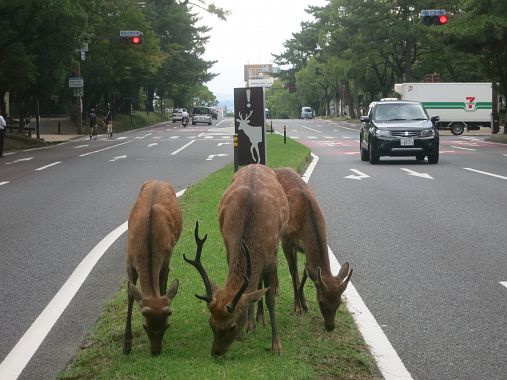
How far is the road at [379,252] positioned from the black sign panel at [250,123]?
1.56 metres

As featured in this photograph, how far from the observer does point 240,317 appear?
5.00 meters

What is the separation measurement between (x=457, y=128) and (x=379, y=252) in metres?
48.9

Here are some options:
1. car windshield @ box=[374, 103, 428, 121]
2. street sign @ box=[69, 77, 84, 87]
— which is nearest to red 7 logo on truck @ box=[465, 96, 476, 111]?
street sign @ box=[69, 77, 84, 87]

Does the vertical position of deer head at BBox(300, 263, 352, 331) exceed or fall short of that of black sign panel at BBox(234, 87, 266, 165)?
it falls short

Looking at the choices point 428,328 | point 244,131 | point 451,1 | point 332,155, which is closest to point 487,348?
point 428,328

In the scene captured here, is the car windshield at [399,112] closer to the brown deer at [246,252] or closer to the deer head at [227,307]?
the brown deer at [246,252]

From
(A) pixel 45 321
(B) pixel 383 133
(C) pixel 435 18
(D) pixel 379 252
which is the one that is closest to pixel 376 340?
(A) pixel 45 321

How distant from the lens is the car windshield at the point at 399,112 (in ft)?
86.4

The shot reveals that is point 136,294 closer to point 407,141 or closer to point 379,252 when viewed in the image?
point 379,252

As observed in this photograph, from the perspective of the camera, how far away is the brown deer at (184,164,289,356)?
195 inches

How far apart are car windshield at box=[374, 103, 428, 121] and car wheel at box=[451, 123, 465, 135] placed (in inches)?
1223

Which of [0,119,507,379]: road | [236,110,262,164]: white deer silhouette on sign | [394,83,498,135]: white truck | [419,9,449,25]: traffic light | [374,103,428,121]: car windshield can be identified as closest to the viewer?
[0,119,507,379]: road

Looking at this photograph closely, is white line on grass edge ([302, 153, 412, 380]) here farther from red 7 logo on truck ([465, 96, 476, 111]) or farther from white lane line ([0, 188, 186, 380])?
red 7 logo on truck ([465, 96, 476, 111])

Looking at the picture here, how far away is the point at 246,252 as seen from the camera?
5.12m
